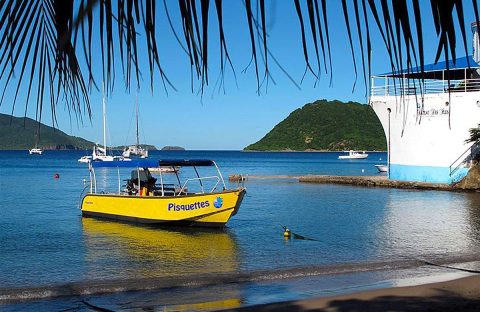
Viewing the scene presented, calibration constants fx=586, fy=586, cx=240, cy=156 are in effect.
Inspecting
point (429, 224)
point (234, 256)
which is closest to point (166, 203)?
point (234, 256)

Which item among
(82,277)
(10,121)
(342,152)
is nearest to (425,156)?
(82,277)

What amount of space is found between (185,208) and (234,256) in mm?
4968

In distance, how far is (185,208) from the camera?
2134cm

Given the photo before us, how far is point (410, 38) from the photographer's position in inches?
45.6

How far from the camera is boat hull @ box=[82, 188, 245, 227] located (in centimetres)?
2108

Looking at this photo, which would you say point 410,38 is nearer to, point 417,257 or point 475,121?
point 417,257

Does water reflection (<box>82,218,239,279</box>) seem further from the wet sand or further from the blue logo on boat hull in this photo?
the wet sand

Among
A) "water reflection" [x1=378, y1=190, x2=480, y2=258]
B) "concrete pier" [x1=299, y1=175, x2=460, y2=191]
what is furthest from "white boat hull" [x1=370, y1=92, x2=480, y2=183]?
"water reflection" [x1=378, y1=190, x2=480, y2=258]

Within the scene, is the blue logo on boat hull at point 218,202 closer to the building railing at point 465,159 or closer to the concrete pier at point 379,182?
the building railing at point 465,159

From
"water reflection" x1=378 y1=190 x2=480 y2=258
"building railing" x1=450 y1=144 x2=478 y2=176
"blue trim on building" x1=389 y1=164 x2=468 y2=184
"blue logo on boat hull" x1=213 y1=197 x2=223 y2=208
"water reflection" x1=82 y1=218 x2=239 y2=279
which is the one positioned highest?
"building railing" x1=450 y1=144 x2=478 y2=176

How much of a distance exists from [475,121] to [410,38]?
3363 cm

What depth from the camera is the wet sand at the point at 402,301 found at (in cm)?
960

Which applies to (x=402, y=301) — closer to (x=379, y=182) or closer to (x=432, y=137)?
(x=432, y=137)

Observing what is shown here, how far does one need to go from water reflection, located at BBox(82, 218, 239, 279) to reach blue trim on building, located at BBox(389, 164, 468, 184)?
18.7 metres
